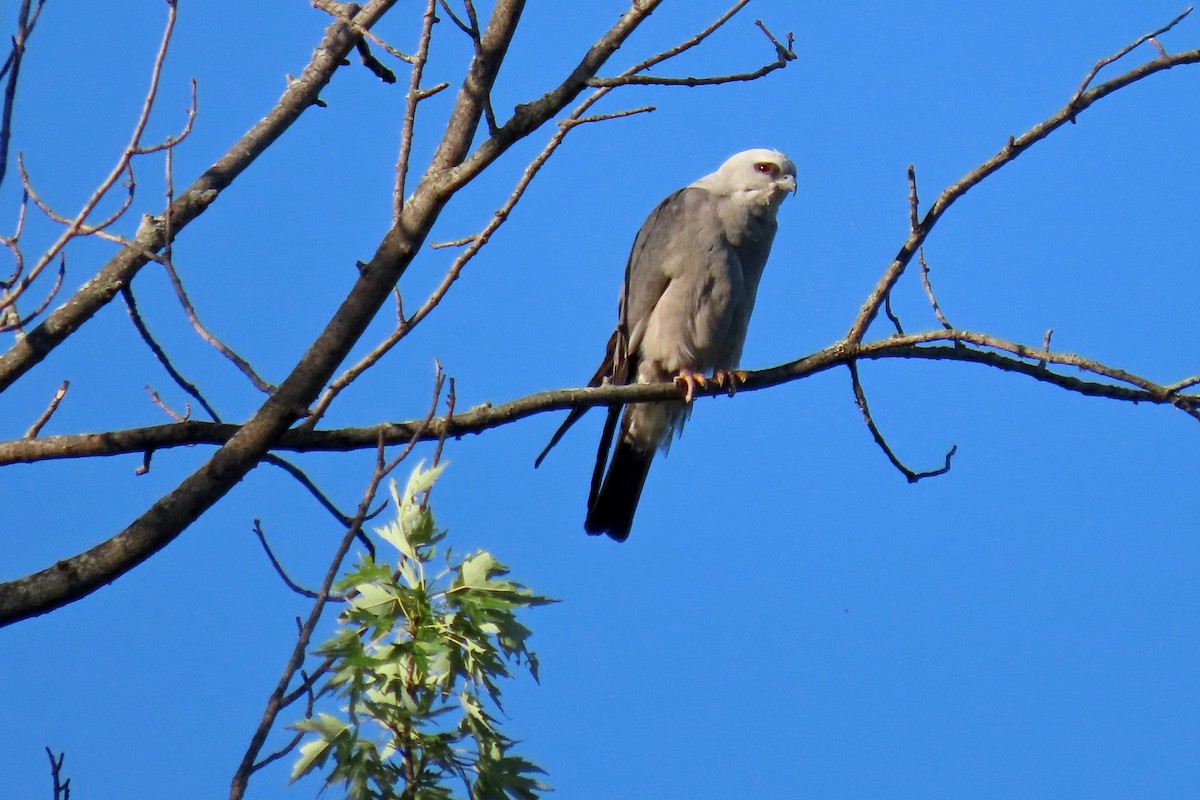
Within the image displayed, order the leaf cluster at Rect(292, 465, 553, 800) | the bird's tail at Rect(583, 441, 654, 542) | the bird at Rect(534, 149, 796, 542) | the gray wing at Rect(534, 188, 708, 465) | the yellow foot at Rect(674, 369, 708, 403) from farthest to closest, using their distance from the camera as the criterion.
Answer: the bird's tail at Rect(583, 441, 654, 542)
the gray wing at Rect(534, 188, 708, 465)
the bird at Rect(534, 149, 796, 542)
the yellow foot at Rect(674, 369, 708, 403)
the leaf cluster at Rect(292, 465, 553, 800)

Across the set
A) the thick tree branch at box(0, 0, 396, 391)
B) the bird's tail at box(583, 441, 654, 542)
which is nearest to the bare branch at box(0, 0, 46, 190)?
the thick tree branch at box(0, 0, 396, 391)

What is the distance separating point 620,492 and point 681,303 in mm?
996

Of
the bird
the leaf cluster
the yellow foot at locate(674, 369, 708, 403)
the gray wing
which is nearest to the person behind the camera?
the leaf cluster

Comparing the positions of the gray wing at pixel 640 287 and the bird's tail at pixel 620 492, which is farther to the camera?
the bird's tail at pixel 620 492

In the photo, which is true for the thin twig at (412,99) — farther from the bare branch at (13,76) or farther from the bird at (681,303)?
the bird at (681,303)

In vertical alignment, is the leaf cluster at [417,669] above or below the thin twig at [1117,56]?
below

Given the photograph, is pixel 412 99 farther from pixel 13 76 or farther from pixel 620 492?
pixel 620 492

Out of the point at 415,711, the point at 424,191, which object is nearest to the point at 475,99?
the point at 424,191

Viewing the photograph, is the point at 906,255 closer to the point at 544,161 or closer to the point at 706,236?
the point at 544,161

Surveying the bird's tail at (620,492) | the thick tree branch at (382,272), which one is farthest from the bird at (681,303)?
the thick tree branch at (382,272)

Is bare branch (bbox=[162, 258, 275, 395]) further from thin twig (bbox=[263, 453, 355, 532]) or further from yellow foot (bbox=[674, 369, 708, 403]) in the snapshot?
yellow foot (bbox=[674, 369, 708, 403])

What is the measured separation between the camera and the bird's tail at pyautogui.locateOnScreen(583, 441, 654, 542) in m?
5.87

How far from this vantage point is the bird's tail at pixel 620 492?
5.87 m

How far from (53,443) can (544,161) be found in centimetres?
147
